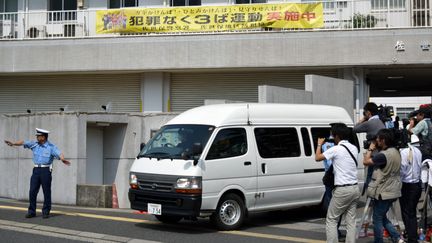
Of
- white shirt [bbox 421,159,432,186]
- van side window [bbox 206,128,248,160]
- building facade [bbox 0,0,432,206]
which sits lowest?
white shirt [bbox 421,159,432,186]

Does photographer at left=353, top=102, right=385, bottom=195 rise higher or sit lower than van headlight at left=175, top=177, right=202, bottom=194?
higher

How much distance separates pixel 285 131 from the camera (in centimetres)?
1125

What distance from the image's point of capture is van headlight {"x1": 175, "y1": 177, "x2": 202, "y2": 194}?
948 cm

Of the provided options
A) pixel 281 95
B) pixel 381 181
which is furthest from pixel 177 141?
pixel 281 95

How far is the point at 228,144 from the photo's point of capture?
10.2 m

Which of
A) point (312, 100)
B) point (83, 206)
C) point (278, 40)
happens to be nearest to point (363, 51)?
point (278, 40)

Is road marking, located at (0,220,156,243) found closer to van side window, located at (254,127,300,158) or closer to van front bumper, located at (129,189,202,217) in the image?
van front bumper, located at (129,189,202,217)

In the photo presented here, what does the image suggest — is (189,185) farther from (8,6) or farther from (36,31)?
(8,6)

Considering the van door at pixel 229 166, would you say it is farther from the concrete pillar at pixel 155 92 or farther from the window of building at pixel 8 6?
the window of building at pixel 8 6

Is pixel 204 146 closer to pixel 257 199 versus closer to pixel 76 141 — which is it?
pixel 257 199

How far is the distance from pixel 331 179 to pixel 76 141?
8642 mm

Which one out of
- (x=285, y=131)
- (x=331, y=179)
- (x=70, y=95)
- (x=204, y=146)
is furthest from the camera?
(x=70, y=95)

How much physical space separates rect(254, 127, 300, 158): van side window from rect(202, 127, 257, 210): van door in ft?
0.88

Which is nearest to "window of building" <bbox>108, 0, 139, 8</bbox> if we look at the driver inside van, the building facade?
the building facade
